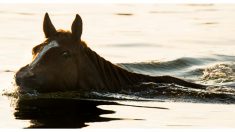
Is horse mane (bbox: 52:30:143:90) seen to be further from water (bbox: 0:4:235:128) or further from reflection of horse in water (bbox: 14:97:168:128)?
reflection of horse in water (bbox: 14:97:168:128)

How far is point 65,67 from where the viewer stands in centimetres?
1237

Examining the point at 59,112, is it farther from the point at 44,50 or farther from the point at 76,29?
the point at 76,29

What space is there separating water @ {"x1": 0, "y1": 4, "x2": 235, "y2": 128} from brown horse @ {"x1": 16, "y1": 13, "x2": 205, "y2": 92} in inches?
9.7

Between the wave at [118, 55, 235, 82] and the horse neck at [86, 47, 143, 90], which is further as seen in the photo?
the wave at [118, 55, 235, 82]

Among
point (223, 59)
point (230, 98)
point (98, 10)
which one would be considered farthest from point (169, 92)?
point (98, 10)

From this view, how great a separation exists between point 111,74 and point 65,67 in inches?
41.8

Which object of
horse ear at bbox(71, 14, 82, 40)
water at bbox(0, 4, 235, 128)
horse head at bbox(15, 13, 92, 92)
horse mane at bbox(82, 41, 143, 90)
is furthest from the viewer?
horse mane at bbox(82, 41, 143, 90)

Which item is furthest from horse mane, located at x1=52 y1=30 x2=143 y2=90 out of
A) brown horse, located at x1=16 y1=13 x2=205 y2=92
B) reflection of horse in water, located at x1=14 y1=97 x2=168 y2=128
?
reflection of horse in water, located at x1=14 y1=97 x2=168 y2=128

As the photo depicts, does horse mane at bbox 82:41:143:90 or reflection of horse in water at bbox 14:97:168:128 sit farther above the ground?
horse mane at bbox 82:41:143:90

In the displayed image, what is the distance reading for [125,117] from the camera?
11555 millimetres

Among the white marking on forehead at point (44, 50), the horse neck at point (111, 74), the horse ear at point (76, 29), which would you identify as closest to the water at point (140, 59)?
the horse neck at point (111, 74)

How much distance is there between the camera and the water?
11.6 metres

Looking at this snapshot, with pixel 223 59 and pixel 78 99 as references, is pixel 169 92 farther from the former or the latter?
pixel 223 59

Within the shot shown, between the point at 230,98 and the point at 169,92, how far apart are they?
103cm
